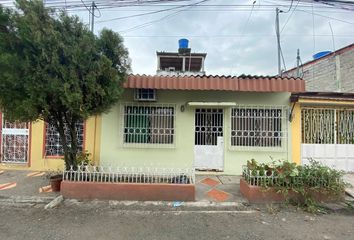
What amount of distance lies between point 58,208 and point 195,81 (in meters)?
4.46

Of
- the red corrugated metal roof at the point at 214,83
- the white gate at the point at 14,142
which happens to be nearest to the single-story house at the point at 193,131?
the red corrugated metal roof at the point at 214,83

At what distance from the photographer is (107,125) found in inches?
313

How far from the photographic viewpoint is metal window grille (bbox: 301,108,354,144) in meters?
8.04

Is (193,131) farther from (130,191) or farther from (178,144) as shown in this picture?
(130,191)

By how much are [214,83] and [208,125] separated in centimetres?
149

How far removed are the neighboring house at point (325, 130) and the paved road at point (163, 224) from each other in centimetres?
309

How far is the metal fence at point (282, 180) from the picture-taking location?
17.7ft

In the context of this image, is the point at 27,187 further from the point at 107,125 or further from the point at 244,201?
the point at 244,201

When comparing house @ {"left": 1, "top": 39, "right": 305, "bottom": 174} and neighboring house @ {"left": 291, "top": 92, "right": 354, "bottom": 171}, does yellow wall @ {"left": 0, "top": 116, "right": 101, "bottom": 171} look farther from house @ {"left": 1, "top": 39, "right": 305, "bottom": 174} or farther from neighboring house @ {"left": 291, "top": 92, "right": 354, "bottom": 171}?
neighboring house @ {"left": 291, "top": 92, "right": 354, "bottom": 171}

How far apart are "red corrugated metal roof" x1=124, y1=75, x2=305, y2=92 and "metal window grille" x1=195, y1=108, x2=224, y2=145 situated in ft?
3.69

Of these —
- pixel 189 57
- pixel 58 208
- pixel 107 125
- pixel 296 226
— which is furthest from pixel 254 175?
pixel 189 57

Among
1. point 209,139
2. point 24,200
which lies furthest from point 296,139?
point 24,200

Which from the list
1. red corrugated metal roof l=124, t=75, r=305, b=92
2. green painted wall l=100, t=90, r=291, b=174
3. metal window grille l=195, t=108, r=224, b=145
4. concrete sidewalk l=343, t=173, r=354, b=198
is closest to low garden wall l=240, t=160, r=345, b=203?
concrete sidewalk l=343, t=173, r=354, b=198

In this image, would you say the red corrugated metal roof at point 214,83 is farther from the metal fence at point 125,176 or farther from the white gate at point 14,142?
the white gate at point 14,142
